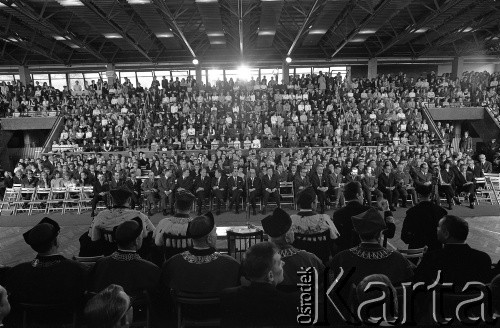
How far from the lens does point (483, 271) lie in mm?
2982

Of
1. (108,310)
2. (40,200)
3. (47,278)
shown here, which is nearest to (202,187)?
(40,200)

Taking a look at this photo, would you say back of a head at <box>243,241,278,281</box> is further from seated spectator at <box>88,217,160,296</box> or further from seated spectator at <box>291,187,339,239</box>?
seated spectator at <box>291,187,339,239</box>

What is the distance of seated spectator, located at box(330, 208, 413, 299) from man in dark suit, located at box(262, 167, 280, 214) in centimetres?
753

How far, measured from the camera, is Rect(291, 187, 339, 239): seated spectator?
4.59 m

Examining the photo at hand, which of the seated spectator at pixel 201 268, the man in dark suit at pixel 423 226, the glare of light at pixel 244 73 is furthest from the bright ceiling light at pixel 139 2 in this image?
the seated spectator at pixel 201 268

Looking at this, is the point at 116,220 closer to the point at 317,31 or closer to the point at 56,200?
the point at 56,200

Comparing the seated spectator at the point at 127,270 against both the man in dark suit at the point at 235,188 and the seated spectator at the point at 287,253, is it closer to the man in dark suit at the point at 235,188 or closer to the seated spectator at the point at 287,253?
the seated spectator at the point at 287,253

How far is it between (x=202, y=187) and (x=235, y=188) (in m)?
0.92

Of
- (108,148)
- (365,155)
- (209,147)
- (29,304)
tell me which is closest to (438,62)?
(365,155)

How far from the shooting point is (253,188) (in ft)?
35.3

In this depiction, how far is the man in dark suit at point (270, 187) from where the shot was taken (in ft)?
35.3

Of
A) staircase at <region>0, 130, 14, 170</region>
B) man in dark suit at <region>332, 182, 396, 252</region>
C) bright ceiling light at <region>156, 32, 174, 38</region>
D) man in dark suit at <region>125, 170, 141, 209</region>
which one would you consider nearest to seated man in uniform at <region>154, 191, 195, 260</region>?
man in dark suit at <region>332, 182, 396, 252</region>

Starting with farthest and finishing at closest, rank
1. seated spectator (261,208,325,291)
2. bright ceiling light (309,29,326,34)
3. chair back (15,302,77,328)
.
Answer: bright ceiling light (309,29,326,34), seated spectator (261,208,325,291), chair back (15,302,77,328)

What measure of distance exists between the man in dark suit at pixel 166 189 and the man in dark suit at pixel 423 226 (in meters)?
7.38
